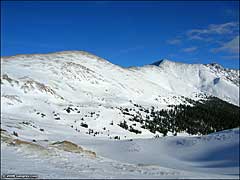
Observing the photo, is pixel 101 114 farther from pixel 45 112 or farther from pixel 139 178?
pixel 139 178

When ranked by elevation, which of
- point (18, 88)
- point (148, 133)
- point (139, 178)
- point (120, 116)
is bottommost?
point (139, 178)

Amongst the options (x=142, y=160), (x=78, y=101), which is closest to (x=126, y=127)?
(x=78, y=101)

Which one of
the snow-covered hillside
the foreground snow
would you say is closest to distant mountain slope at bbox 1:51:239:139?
the snow-covered hillside

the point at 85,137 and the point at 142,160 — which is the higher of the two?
the point at 85,137

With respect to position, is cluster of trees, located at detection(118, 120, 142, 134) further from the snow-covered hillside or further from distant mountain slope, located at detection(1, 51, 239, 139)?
the snow-covered hillside

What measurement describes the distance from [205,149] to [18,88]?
44.7m

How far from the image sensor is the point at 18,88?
189 feet

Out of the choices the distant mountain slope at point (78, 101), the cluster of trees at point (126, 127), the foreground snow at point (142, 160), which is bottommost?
the foreground snow at point (142, 160)

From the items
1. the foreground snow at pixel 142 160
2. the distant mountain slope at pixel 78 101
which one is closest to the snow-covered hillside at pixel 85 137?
the foreground snow at pixel 142 160

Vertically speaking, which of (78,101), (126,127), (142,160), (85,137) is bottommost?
(142,160)

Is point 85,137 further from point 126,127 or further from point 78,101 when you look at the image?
point 78,101

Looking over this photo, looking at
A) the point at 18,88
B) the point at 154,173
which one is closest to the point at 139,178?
the point at 154,173

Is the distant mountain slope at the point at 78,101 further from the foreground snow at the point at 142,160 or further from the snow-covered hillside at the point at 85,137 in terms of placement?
the foreground snow at the point at 142,160

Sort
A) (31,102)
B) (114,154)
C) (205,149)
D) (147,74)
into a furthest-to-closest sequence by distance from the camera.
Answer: (147,74) → (31,102) → (114,154) → (205,149)
